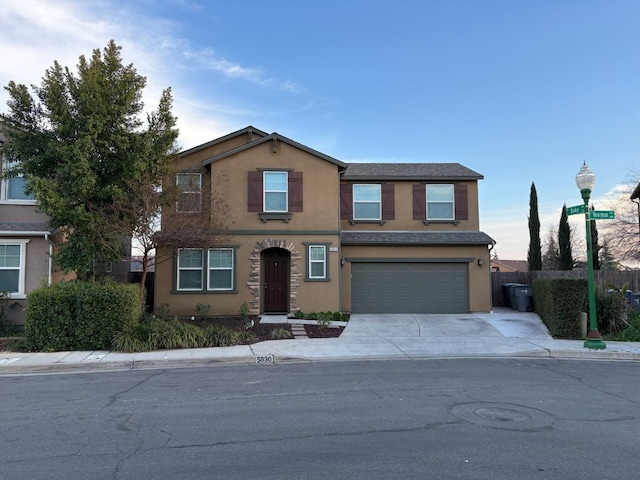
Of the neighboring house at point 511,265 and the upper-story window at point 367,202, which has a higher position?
the upper-story window at point 367,202

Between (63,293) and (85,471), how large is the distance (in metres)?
8.64

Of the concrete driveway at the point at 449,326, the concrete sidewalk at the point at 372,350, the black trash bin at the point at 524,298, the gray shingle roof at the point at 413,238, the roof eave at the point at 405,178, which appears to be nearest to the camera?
the concrete sidewalk at the point at 372,350

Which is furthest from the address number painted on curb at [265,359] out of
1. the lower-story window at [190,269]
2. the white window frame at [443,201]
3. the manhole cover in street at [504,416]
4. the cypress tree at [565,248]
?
the cypress tree at [565,248]

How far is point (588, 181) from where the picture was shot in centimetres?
1245

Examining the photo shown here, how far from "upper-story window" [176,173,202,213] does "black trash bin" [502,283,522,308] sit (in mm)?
12954

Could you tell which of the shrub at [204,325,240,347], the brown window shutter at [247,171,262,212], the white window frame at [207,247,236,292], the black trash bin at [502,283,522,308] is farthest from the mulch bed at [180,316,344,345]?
the black trash bin at [502,283,522,308]

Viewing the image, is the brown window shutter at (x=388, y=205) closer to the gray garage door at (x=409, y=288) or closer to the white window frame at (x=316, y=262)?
the gray garage door at (x=409, y=288)

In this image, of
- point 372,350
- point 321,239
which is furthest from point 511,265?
point 372,350

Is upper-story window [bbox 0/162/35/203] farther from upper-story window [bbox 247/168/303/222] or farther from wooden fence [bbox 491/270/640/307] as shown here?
wooden fence [bbox 491/270/640/307]

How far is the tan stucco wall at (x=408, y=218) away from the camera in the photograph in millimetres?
19656

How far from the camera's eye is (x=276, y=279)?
59.3 ft

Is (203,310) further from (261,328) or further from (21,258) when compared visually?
(21,258)

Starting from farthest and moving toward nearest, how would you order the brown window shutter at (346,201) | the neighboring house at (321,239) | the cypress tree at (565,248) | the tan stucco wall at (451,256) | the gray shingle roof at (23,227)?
the cypress tree at (565,248)
the brown window shutter at (346,201)
the tan stucco wall at (451,256)
the neighboring house at (321,239)
the gray shingle roof at (23,227)

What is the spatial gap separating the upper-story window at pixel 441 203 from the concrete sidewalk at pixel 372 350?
5356mm
